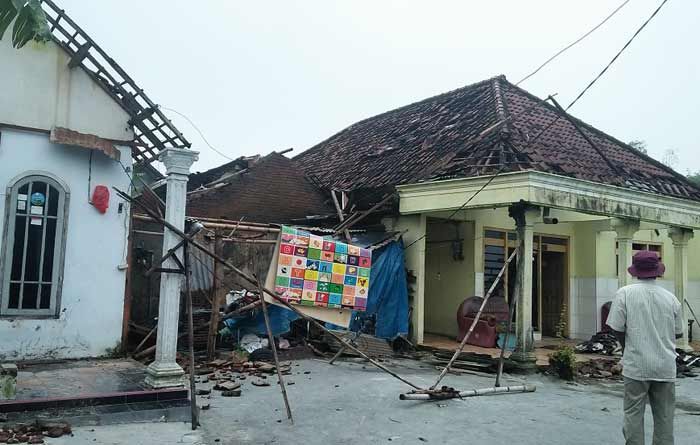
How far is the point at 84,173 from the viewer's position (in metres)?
9.38

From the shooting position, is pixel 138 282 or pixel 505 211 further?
pixel 505 211

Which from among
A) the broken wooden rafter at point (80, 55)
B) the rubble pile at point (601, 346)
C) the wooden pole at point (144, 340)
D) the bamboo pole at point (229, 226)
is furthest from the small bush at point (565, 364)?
the broken wooden rafter at point (80, 55)

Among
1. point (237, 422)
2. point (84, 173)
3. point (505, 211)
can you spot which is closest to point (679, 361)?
point (505, 211)

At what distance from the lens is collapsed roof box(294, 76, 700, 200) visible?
11.4 m

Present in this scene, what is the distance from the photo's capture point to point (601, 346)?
12828 millimetres

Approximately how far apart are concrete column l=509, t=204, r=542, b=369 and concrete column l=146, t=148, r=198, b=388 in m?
5.75

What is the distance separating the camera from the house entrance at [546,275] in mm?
13711

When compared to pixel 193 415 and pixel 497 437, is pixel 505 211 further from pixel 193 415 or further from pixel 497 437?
pixel 193 415

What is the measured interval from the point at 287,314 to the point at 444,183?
3.92m

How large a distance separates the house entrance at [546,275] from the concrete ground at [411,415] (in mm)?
4717

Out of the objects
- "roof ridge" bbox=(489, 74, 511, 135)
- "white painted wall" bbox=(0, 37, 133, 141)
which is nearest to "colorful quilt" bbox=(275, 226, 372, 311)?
"white painted wall" bbox=(0, 37, 133, 141)

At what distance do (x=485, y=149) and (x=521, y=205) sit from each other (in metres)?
1.73

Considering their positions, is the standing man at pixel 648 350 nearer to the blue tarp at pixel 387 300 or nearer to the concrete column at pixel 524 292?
the concrete column at pixel 524 292

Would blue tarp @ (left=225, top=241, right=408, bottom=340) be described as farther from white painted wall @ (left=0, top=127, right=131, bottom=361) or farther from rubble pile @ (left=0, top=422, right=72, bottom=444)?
rubble pile @ (left=0, top=422, right=72, bottom=444)
